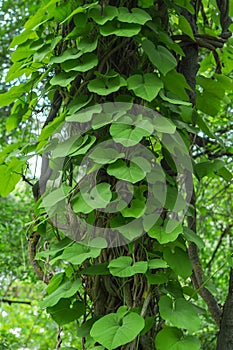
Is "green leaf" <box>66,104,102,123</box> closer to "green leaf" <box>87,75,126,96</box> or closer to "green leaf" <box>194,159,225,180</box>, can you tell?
"green leaf" <box>87,75,126,96</box>

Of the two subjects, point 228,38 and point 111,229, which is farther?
point 228,38

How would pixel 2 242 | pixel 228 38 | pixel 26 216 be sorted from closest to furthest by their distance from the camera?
pixel 228 38
pixel 2 242
pixel 26 216

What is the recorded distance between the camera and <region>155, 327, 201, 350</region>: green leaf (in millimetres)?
860

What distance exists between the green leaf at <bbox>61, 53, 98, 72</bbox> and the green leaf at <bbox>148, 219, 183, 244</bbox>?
323mm

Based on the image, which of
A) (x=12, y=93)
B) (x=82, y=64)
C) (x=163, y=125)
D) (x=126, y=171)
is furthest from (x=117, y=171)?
(x=12, y=93)

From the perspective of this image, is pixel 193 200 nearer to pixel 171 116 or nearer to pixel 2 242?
pixel 171 116

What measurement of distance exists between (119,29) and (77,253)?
1.39 feet

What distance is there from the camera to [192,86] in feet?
3.80

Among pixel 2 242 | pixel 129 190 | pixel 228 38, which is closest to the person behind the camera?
pixel 129 190

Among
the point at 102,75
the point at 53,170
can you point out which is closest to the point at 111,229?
the point at 53,170

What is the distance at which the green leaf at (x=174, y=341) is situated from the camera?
0.86m

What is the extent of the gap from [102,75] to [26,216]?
7.14ft

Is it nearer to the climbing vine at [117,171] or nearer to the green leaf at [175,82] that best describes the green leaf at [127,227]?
the climbing vine at [117,171]

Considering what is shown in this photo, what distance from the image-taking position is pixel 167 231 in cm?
92
